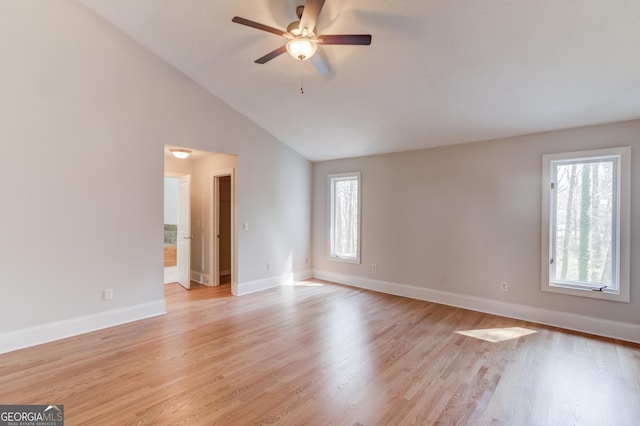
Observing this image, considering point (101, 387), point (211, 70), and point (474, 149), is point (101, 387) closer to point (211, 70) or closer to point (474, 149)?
point (211, 70)

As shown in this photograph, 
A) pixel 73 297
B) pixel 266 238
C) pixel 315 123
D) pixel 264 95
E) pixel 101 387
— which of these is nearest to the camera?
pixel 101 387

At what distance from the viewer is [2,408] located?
86.2 inches

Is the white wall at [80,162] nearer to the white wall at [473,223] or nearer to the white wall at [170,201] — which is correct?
the white wall at [473,223]

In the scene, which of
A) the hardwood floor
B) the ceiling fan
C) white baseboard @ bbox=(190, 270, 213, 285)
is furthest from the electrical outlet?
the ceiling fan

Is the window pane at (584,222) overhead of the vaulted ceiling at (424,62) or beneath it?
beneath

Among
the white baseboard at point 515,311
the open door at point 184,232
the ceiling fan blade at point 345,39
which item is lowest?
the white baseboard at point 515,311

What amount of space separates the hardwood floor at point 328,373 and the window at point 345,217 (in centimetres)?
201

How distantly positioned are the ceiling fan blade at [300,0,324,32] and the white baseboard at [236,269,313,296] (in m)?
3.99

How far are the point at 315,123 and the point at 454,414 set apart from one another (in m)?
4.02

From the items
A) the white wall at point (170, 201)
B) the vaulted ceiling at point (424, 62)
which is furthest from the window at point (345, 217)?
the white wall at point (170, 201)

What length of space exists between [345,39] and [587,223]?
362 centimetres

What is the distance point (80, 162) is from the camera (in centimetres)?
349

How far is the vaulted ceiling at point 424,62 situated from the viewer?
8.29 feet

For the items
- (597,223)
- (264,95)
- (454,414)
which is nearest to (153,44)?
(264,95)
